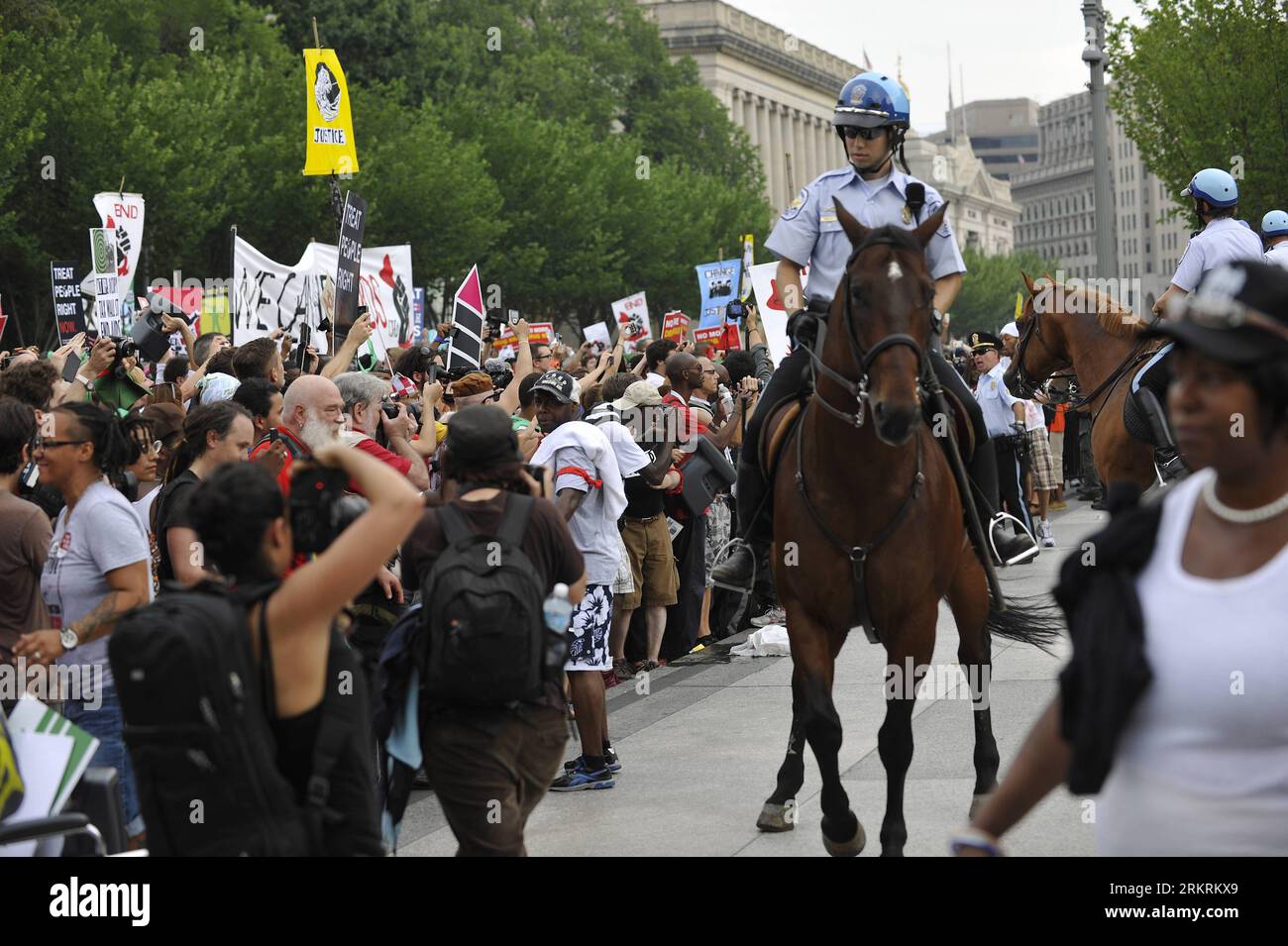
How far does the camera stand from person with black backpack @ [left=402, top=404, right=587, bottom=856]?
213 inches

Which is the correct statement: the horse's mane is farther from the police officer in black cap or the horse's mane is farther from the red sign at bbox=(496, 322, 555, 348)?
the red sign at bbox=(496, 322, 555, 348)

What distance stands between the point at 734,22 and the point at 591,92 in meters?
41.5

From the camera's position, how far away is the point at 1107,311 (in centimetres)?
1240

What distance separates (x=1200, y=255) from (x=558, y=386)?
4.18m

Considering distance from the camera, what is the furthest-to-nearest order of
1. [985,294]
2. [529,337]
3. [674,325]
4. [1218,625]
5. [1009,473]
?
[985,294] < [674,325] < [1009,473] < [529,337] < [1218,625]

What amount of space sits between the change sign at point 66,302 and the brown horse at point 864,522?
10.3 meters

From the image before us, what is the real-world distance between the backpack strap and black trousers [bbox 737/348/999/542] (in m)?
1.99

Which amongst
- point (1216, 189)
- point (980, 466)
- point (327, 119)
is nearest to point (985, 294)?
point (327, 119)

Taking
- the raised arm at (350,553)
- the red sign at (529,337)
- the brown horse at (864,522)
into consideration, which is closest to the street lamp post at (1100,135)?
the red sign at (529,337)

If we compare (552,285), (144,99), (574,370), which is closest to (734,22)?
(552,285)

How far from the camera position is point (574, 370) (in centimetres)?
1773

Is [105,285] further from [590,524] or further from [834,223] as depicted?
[834,223]

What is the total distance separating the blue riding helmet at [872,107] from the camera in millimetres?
7734

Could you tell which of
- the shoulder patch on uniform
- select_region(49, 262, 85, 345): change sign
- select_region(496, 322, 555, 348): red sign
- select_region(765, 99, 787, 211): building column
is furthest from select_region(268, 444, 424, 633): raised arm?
select_region(765, 99, 787, 211): building column
